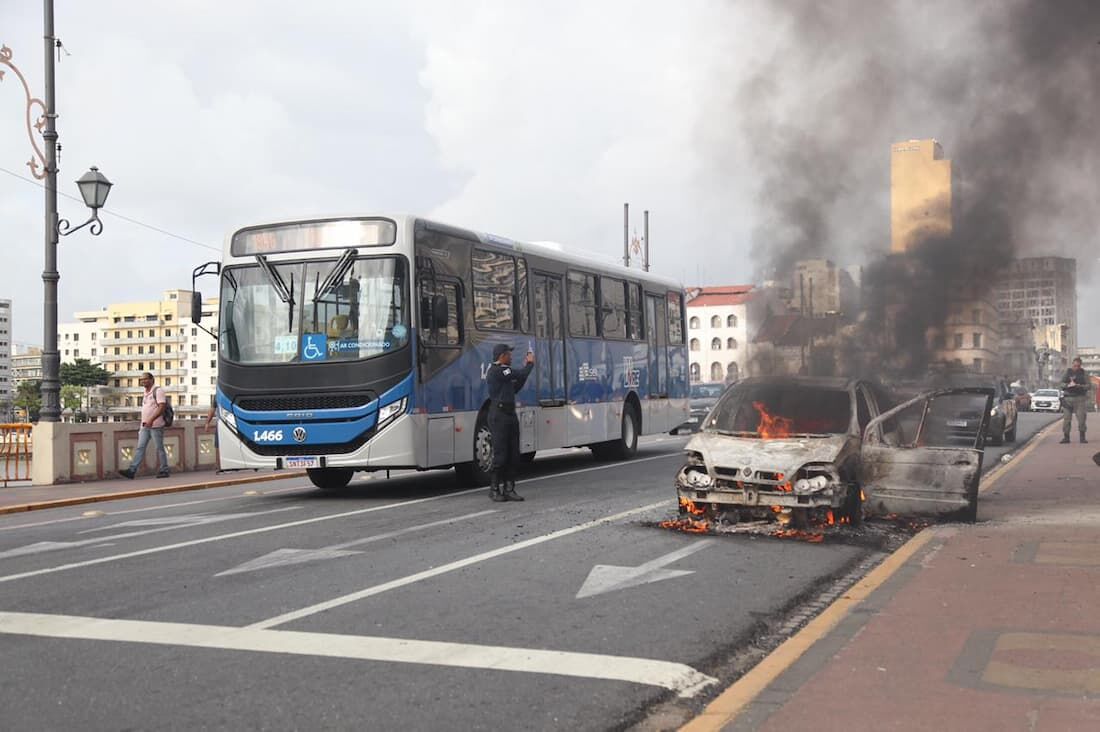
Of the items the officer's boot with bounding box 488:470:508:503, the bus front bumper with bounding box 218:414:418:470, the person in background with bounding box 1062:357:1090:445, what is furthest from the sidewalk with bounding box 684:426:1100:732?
the person in background with bounding box 1062:357:1090:445

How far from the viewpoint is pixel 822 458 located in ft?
30.6

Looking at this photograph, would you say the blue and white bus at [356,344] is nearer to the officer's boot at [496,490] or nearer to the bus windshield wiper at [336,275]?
the bus windshield wiper at [336,275]

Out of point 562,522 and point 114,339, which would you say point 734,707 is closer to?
point 562,522

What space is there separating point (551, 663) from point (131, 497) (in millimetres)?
11588

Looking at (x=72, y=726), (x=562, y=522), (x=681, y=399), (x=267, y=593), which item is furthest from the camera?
(x=681, y=399)

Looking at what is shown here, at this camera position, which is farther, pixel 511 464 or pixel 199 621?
pixel 511 464

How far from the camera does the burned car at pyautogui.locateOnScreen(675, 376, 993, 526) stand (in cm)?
940

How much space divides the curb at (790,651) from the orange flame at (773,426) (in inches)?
63.0

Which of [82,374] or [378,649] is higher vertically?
[82,374]

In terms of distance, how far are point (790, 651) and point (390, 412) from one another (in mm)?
7940

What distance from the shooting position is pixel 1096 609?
6.32 metres

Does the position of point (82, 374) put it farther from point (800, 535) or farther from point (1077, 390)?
point (800, 535)

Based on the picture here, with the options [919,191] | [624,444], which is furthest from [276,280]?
[919,191]

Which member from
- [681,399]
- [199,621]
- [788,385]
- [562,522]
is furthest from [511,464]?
[681,399]
